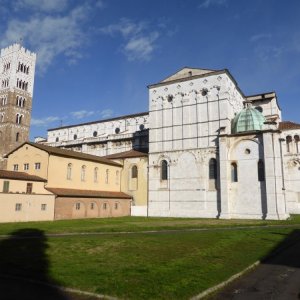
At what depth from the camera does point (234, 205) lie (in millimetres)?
41094

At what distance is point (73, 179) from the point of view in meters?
42.8

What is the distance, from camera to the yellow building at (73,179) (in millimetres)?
39156

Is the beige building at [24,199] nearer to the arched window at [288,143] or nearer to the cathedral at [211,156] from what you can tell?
the cathedral at [211,156]

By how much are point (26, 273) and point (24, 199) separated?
25.6 meters

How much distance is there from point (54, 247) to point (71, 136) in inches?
2485

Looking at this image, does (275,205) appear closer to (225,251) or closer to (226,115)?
(226,115)

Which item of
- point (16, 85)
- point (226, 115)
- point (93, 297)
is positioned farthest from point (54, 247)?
point (16, 85)

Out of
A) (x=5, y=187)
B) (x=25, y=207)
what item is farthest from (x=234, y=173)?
(x=5, y=187)

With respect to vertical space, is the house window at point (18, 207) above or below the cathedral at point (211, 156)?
below

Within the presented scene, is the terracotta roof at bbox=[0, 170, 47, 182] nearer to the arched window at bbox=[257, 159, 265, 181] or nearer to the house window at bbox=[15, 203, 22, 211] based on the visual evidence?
the house window at bbox=[15, 203, 22, 211]

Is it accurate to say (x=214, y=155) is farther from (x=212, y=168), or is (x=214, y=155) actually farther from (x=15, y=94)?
(x=15, y=94)

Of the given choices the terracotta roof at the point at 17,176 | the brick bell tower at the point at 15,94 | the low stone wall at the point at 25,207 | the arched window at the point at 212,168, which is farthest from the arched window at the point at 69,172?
the brick bell tower at the point at 15,94

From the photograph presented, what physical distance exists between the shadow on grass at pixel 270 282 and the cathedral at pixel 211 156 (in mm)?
25717

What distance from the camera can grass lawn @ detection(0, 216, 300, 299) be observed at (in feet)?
31.0
